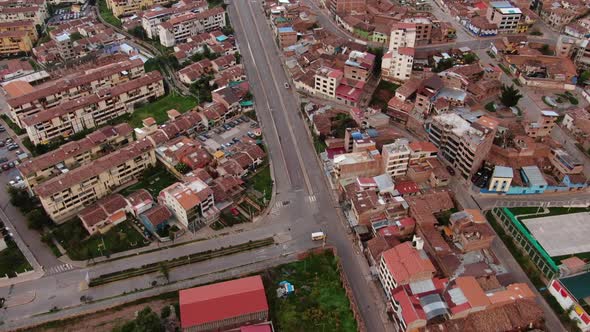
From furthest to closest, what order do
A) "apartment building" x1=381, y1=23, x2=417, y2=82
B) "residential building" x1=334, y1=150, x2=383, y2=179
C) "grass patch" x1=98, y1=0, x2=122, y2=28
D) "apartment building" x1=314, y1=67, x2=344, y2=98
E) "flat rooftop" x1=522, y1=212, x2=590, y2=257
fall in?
"grass patch" x1=98, y1=0, x2=122, y2=28 → "apartment building" x1=381, y1=23, x2=417, y2=82 → "apartment building" x1=314, y1=67, x2=344, y2=98 → "residential building" x1=334, y1=150, x2=383, y2=179 → "flat rooftop" x1=522, y1=212, x2=590, y2=257

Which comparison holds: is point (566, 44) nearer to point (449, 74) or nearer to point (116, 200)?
point (449, 74)

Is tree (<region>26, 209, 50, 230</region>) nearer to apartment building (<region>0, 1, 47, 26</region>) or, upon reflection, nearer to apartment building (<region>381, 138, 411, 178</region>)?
apartment building (<region>381, 138, 411, 178</region>)

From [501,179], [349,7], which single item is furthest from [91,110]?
[501,179]

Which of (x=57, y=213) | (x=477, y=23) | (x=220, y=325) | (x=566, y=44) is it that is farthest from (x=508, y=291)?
(x=477, y=23)

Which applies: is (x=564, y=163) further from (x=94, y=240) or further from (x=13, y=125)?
(x=13, y=125)

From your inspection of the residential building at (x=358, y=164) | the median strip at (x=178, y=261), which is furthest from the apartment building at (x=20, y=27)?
the residential building at (x=358, y=164)

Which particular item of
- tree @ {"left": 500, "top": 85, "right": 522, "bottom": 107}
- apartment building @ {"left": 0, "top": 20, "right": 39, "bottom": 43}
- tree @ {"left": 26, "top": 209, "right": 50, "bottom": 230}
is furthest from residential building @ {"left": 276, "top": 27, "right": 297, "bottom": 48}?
tree @ {"left": 26, "top": 209, "right": 50, "bottom": 230}

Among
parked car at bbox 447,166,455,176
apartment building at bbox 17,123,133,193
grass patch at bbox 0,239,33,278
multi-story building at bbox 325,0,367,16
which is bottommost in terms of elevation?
parked car at bbox 447,166,455,176
